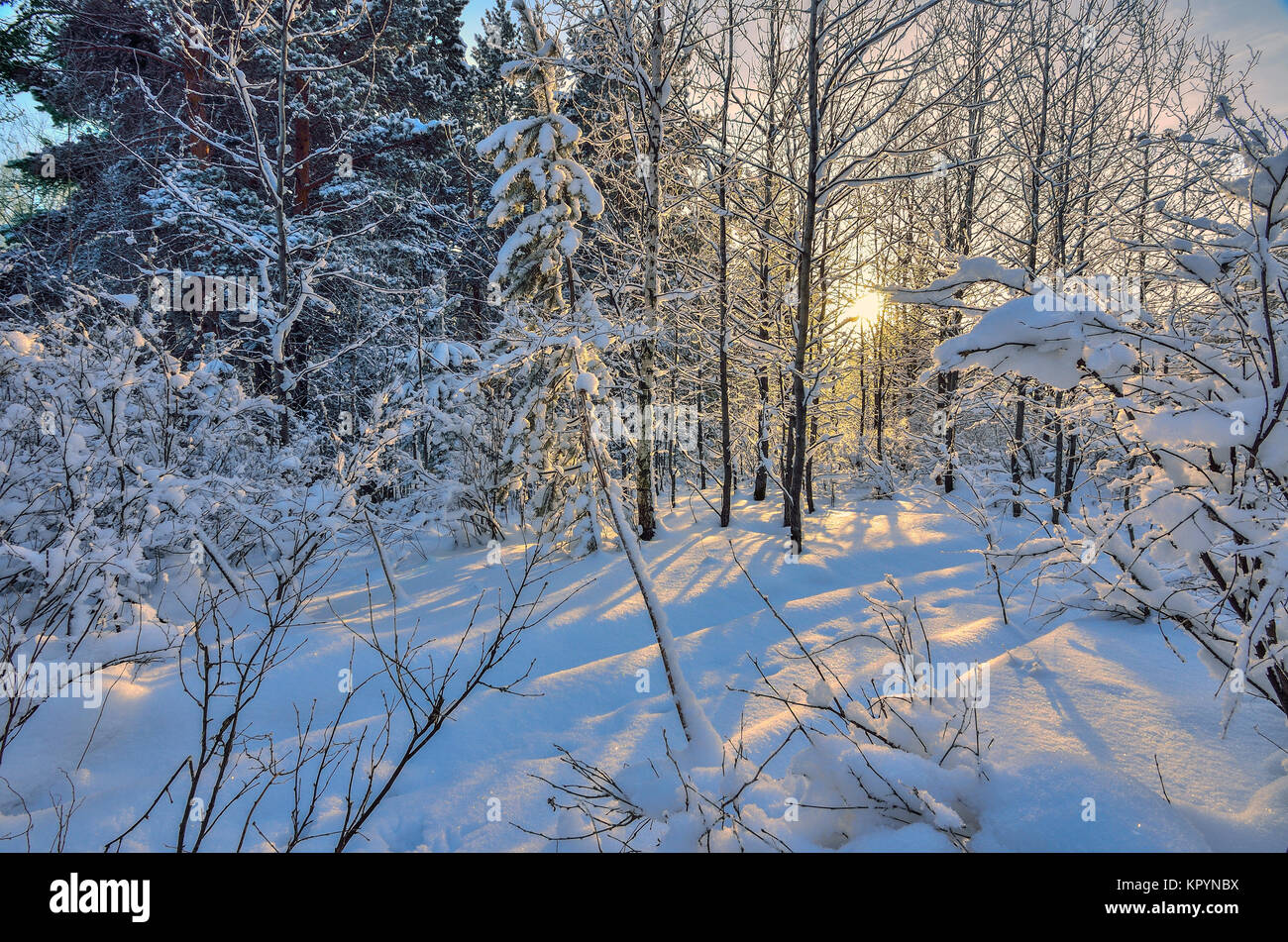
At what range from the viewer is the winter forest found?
1.90 meters

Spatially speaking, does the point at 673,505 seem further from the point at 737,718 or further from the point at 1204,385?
the point at 1204,385

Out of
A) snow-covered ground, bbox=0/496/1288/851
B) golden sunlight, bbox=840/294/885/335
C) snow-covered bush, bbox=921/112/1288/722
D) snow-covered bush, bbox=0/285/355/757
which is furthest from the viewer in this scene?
golden sunlight, bbox=840/294/885/335

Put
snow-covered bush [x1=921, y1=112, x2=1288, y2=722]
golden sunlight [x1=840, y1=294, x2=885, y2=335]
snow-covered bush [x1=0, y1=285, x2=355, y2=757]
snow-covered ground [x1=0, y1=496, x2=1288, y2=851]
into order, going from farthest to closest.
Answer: golden sunlight [x1=840, y1=294, x2=885, y2=335]
snow-covered bush [x1=0, y1=285, x2=355, y2=757]
snow-covered ground [x1=0, y1=496, x2=1288, y2=851]
snow-covered bush [x1=921, y1=112, x2=1288, y2=722]

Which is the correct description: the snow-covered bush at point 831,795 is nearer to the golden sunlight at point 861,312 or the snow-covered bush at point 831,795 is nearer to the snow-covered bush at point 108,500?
the snow-covered bush at point 108,500

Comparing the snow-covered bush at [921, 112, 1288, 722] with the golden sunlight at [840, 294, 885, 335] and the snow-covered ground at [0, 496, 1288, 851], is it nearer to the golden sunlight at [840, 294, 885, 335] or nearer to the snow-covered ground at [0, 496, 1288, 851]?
the snow-covered ground at [0, 496, 1288, 851]

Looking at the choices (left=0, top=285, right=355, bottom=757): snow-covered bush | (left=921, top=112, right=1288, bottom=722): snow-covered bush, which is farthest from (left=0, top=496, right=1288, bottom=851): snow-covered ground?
(left=0, top=285, right=355, bottom=757): snow-covered bush

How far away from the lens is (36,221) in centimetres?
1262

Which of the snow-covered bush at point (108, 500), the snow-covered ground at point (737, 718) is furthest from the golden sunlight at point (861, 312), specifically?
the snow-covered bush at point (108, 500)

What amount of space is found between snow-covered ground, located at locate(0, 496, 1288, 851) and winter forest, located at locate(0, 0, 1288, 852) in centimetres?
3

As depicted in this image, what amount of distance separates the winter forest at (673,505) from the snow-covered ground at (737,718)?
0.03m
